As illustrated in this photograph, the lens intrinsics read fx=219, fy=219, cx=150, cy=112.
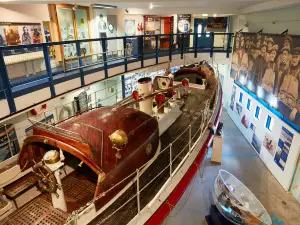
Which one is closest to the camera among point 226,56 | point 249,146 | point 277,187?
point 277,187

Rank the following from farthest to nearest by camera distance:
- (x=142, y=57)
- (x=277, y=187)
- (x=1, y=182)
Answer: (x=142, y=57)
(x=277, y=187)
(x=1, y=182)

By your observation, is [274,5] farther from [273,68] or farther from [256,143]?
[256,143]

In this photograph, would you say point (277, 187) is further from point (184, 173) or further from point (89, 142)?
point (89, 142)

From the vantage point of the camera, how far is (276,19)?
7.92 metres

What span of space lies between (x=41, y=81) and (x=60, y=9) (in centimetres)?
506

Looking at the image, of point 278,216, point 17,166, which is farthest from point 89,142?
point 278,216

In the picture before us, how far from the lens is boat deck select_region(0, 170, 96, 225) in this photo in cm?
299

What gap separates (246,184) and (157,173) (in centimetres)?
443

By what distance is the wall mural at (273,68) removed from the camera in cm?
624

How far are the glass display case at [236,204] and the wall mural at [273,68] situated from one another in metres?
2.48

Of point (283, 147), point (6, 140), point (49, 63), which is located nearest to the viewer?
point (49, 63)

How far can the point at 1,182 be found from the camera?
342cm

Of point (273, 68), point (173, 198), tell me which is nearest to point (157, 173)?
point (173, 198)

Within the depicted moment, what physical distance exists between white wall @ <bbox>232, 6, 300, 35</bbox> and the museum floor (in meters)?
4.66
